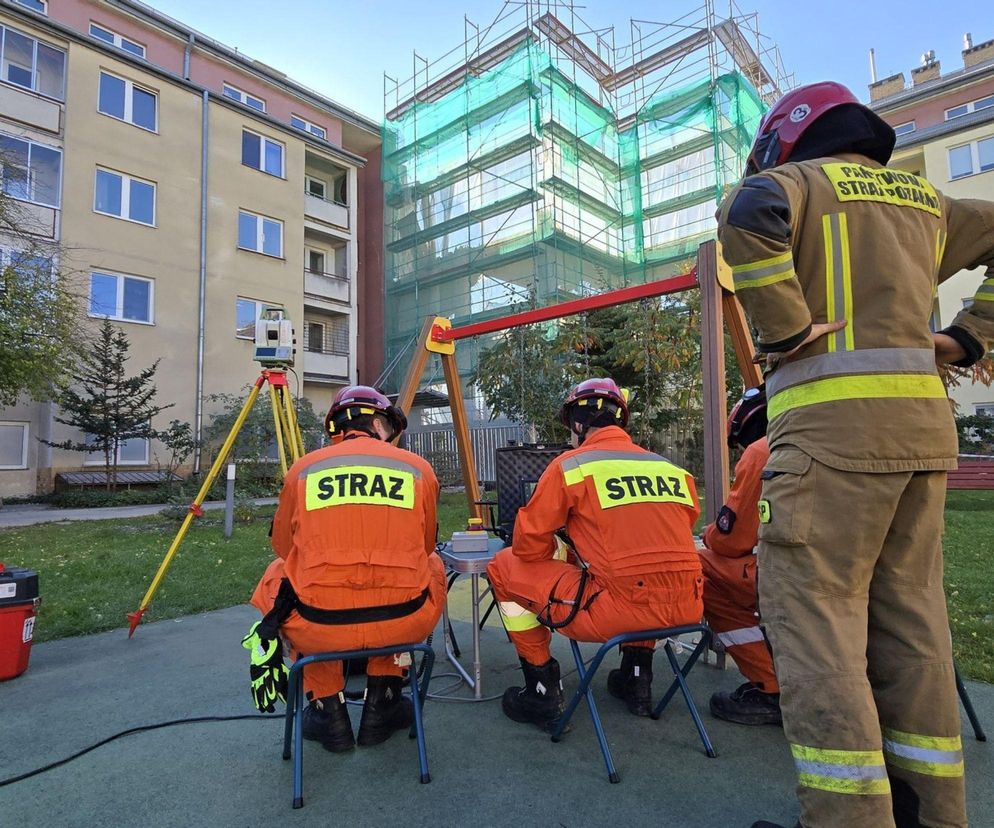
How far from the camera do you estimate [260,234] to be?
1934 cm

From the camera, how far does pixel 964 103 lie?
2356cm

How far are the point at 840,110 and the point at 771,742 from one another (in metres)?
2.41

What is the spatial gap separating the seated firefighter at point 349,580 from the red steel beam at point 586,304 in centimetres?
198

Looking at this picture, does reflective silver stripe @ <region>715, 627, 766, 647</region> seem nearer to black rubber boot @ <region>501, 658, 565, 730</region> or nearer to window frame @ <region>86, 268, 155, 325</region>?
black rubber boot @ <region>501, 658, 565, 730</region>

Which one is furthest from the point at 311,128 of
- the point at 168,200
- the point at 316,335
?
the point at 316,335

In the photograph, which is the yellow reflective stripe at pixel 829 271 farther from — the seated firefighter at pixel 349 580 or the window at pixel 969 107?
the window at pixel 969 107

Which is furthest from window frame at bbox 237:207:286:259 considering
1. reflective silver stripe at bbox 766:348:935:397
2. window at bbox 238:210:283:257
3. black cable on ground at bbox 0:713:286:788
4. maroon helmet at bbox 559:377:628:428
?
reflective silver stripe at bbox 766:348:935:397

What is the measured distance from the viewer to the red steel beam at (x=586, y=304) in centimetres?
391

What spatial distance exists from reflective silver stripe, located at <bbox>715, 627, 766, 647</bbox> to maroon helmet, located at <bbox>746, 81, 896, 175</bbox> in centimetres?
196

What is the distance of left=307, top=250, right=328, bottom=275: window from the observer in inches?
884

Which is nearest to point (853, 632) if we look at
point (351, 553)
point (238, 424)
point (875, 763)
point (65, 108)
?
point (875, 763)

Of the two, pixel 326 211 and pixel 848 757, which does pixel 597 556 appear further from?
pixel 326 211

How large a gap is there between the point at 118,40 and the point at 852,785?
23.3 meters

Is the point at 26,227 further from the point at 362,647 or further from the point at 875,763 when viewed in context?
the point at 875,763
